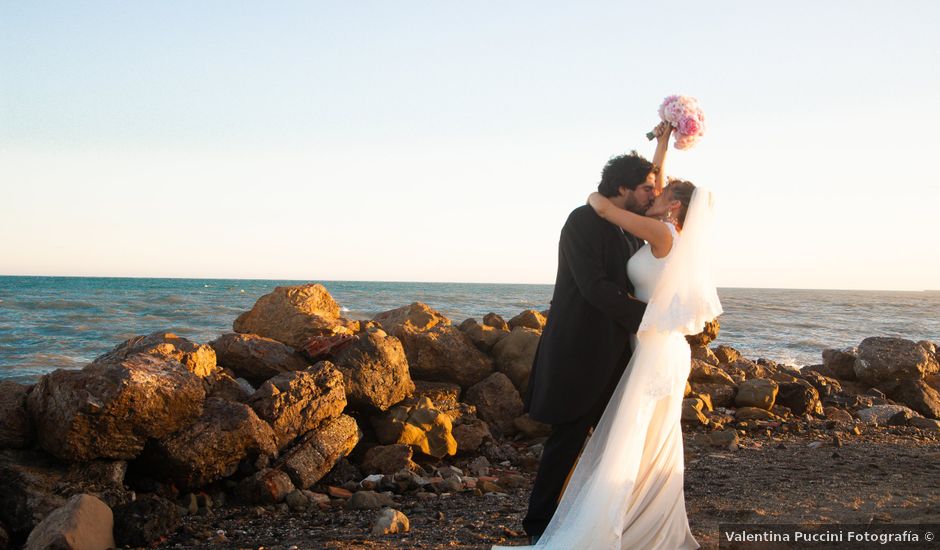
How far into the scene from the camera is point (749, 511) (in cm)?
523

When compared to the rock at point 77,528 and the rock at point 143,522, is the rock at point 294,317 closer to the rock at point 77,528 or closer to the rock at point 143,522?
the rock at point 143,522

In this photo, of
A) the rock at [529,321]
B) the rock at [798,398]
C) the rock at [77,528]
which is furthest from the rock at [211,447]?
the rock at [798,398]

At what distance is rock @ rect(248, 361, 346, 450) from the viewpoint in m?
6.59

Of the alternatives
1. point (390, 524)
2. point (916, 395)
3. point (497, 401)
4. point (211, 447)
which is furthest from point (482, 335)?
point (916, 395)

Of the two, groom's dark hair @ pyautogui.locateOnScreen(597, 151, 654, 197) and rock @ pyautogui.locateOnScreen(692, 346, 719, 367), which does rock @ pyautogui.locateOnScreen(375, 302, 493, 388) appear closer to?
rock @ pyautogui.locateOnScreen(692, 346, 719, 367)

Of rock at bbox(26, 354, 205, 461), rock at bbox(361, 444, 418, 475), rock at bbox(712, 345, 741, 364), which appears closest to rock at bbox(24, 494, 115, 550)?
rock at bbox(26, 354, 205, 461)

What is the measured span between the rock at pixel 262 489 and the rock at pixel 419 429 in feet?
4.73

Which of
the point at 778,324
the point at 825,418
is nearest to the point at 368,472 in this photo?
the point at 825,418

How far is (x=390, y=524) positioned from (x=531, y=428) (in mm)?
3623

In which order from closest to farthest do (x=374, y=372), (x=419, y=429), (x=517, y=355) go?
(x=419, y=429) → (x=374, y=372) → (x=517, y=355)

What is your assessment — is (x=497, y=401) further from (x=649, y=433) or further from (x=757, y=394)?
(x=649, y=433)

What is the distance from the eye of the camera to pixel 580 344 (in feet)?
14.4

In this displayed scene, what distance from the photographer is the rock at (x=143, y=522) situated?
4859 millimetres

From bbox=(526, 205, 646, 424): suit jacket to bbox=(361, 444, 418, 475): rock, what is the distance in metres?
2.80
